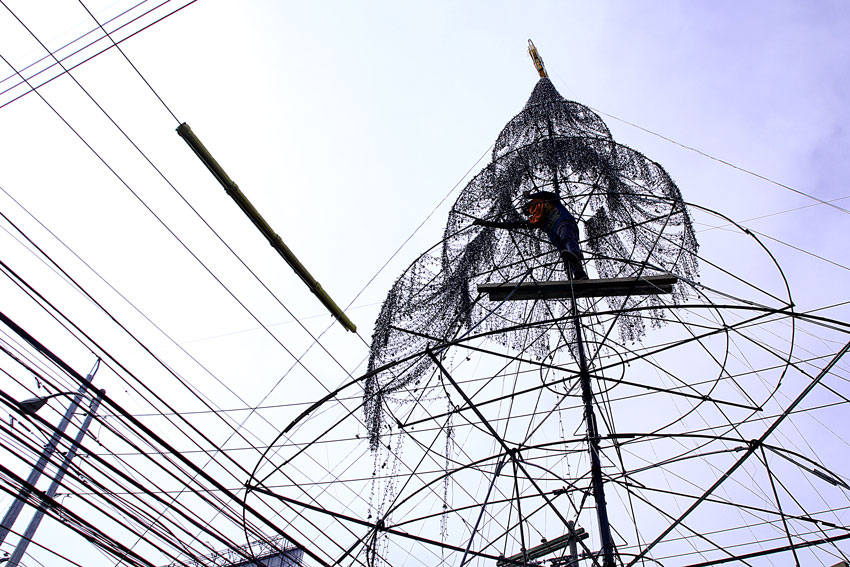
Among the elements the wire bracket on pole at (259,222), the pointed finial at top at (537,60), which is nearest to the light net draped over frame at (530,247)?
the wire bracket on pole at (259,222)

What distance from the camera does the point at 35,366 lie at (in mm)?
5832

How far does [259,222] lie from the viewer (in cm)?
734

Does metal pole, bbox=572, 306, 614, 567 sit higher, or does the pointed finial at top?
the pointed finial at top

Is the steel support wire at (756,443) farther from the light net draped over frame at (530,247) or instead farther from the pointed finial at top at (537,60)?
the pointed finial at top at (537,60)

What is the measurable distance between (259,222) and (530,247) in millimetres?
5593

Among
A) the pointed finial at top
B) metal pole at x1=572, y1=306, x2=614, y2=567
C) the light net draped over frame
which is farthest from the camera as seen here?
the pointed finial at top

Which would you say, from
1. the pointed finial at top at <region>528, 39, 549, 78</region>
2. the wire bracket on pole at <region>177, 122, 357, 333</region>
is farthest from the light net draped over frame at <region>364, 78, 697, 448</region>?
the pointed finial at top at <region>528, 39, 549, 78</region>

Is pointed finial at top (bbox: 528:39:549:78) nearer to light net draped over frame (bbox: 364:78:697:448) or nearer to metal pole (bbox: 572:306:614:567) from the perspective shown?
light net draped over frame (bbox: 364:78:697:448)

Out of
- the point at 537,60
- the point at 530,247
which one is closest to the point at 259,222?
the point at 530,247

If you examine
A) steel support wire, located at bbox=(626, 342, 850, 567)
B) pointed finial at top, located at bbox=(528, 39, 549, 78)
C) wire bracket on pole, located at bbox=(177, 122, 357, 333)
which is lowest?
steel support wire, located at bbox=(626, 342, 850, 567)

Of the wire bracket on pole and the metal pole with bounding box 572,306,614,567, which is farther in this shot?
the metal pole with bounding box 572,306,614,567

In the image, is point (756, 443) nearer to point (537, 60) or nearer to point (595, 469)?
point (595, 469)

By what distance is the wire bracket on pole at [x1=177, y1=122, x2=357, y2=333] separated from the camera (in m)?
6.63

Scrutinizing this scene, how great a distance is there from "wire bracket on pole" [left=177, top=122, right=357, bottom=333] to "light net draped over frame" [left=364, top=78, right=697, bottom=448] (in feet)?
3.70
